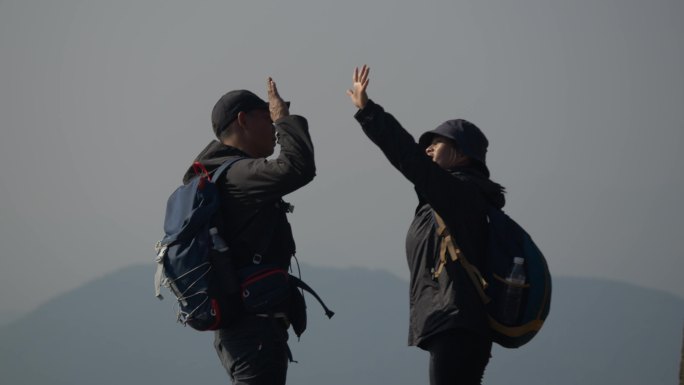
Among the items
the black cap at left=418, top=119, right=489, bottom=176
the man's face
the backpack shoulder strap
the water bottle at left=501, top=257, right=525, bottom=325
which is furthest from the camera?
the man's face

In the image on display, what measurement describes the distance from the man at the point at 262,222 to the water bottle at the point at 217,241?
0.28ft

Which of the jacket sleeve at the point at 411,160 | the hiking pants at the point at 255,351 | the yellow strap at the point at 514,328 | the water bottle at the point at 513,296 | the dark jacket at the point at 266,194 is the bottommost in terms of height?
the hiking pants at the point at 255,351

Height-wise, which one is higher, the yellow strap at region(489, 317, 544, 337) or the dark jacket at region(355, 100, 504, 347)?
the dark jacket at region(355, 100, 504, 347)

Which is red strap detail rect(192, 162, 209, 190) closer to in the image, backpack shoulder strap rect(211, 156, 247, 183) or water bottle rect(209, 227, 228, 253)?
backpack shoulder strap rect(211, 156, 247, 183)

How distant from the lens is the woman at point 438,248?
684 centimetres

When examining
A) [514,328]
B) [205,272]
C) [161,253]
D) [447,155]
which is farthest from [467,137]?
[161,253]

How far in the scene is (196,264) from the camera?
22.2ft

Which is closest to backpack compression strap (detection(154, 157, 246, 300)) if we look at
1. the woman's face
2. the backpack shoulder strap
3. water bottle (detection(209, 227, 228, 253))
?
the backpack shoulder strap

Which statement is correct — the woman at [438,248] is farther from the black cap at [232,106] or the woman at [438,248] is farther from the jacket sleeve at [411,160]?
the black cap at [232,106]

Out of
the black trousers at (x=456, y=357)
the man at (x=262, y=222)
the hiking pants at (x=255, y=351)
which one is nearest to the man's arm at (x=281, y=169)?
the man at (x=262, y=222)

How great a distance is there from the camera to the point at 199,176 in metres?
7.13

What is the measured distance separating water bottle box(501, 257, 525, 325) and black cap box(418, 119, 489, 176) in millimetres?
881

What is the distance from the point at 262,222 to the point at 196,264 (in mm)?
551

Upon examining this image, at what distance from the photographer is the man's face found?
24.6 ft
